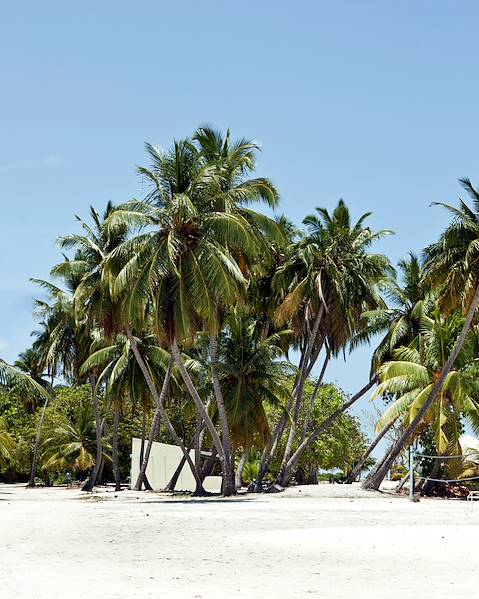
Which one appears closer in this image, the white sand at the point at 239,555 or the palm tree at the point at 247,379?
the white sand at the point at 239,555

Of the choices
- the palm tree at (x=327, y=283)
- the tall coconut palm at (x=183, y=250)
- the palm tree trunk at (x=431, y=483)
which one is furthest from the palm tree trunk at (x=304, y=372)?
the tall coconut palm at (x=183, y=250)

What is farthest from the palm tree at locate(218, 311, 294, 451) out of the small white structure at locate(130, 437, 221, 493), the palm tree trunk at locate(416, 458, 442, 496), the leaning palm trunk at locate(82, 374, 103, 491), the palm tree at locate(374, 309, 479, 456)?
the small white structure at locate(130, 437, 221, 493)

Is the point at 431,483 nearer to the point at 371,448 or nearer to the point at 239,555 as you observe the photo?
the point at 371,448

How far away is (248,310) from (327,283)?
11.0ft

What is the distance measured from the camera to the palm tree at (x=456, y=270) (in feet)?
94.4

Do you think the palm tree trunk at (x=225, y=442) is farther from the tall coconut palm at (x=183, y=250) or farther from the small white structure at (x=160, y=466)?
the small white structure at (x=160, y=466)

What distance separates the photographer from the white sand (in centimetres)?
838

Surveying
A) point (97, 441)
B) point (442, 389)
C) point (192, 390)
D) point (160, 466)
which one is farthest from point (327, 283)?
point (160, 466)

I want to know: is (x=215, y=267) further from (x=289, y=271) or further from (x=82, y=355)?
(x=82, y=355)

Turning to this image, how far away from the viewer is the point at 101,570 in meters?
9.66

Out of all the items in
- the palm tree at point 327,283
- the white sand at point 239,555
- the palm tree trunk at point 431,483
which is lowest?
the white sand at point 239,555

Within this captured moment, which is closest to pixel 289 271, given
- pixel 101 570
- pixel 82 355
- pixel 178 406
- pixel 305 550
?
pixel 82 355

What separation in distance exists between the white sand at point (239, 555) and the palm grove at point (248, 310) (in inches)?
363

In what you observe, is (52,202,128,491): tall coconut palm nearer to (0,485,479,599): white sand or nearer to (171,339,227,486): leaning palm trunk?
(171,339,227,486): leaning palm trunk
